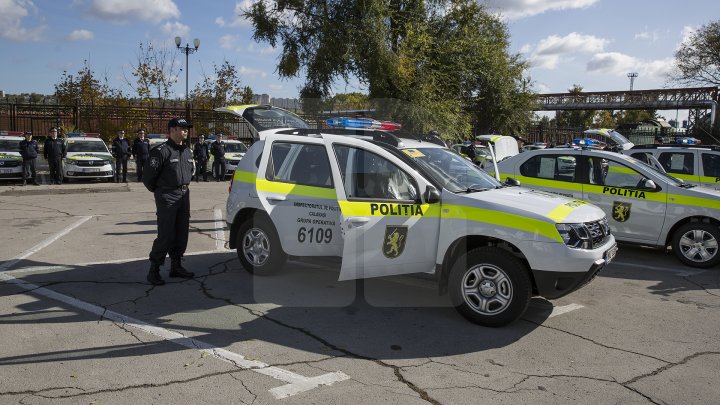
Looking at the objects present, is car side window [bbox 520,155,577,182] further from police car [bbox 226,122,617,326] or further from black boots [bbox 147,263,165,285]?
black boots [bbox 147,263,165,285]

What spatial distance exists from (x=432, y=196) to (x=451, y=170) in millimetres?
816

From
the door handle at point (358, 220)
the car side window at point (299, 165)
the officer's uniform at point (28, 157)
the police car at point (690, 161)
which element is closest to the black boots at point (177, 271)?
the car side window at point (299, 165)

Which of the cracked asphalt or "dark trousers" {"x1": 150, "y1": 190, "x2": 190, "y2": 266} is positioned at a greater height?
"dark trousers" {"x1": 150, "y1": 190, "x2": 190, "y2": 266}

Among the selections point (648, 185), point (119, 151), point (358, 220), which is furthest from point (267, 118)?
point (119, 151)

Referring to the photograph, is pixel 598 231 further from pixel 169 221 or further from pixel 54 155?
pixel 54 155

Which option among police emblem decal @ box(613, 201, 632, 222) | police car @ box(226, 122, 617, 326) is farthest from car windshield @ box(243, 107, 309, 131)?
police emblem decal @ box(613, 201, 632, 222)

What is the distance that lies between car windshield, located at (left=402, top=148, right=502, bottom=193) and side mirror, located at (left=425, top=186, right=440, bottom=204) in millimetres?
221

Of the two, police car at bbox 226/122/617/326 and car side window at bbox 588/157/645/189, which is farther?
car side window at bbox 588/157/645/189

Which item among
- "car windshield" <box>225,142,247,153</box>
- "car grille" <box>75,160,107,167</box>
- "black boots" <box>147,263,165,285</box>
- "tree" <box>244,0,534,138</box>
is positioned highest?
"tree" <box>244,0,534,138</box>

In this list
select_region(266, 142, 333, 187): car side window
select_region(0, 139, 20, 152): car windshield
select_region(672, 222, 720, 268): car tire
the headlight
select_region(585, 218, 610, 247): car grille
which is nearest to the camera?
the headlight

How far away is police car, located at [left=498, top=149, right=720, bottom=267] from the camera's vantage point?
772 centimetres

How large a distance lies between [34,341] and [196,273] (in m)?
2.52

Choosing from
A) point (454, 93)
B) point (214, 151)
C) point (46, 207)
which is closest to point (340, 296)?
point (46, 207)

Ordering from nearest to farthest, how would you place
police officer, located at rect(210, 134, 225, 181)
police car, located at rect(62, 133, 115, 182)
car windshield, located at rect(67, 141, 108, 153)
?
1. police car, located at rect(62, 133, 115, 182)
2. car windshield, located at rect(67, 141, 108, 153)
3. police officer, located at rect(210, 134, 225, 181)
